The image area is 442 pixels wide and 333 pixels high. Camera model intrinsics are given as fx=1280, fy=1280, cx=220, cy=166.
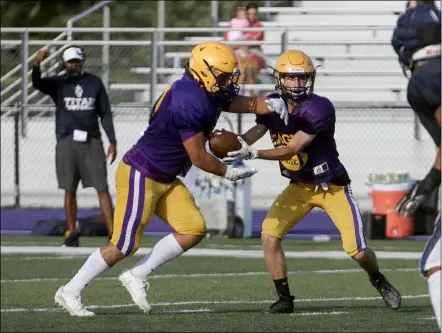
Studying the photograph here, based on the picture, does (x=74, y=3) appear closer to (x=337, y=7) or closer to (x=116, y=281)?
(x=337, y=7)

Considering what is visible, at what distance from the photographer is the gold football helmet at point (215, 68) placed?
23.9 feet

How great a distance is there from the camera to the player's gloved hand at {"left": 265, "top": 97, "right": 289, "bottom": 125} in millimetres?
7570

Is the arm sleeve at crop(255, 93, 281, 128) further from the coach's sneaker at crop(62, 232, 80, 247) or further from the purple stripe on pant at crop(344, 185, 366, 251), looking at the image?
the coach's sneaker at crop(62, 232, 80, 247)

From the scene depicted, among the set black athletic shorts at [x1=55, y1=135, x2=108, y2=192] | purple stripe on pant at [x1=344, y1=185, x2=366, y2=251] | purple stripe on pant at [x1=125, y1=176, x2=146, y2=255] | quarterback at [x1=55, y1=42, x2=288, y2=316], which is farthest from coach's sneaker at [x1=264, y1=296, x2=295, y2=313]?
black athletic shorts at [x1=55, y1=135, x2=108, y2=192]

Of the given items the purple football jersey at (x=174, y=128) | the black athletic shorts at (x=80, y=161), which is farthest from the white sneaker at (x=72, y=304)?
the black athletic shorts at (x=80, y=161)

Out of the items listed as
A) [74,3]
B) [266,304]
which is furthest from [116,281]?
[74,3]

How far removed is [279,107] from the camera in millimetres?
Answer: 7574

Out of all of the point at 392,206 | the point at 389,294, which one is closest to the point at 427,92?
the point at 389,294

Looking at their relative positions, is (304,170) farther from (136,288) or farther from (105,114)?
(105,114)

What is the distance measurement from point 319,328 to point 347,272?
349cm

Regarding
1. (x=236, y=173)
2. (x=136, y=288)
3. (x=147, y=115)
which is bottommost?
(x=147, y=115)

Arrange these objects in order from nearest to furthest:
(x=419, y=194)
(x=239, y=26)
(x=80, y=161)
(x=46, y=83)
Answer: (x=419, y=194) → (x=46, y=83) → (x=80, y=161) → (x=239, y=26)

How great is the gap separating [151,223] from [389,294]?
832cm

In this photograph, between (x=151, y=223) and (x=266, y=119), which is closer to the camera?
(x=266, y=119)
